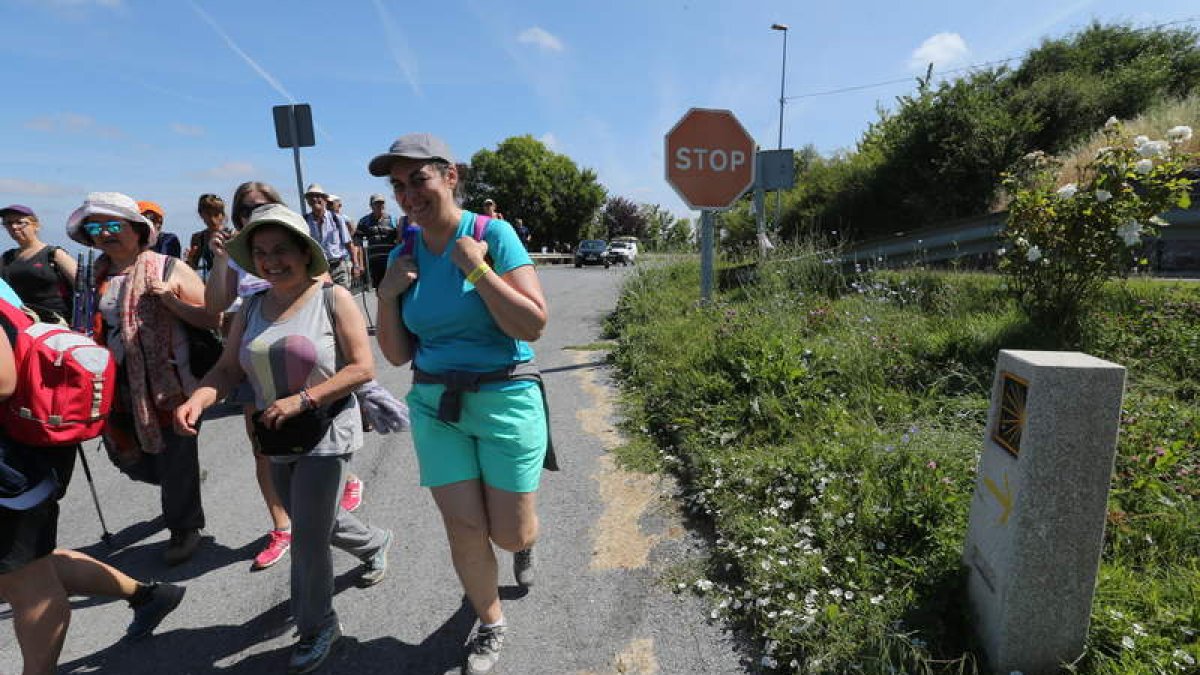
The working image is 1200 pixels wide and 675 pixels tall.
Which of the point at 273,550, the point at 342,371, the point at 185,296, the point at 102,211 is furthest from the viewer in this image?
the point at 273,550

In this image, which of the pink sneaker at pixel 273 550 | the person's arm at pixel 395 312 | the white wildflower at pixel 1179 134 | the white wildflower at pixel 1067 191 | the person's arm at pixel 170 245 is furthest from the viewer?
the person's arm at pixel 170 245

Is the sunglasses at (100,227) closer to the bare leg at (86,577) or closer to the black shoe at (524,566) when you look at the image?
the bare leg at (86,577)

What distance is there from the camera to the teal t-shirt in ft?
7.06

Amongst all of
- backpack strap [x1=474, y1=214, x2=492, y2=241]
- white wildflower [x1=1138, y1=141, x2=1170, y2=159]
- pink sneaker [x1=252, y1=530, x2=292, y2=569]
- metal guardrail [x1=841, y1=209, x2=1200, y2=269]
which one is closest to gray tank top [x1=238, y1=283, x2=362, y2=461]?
backpack strap [x1=474, y1=214, x2=492, y2=241]

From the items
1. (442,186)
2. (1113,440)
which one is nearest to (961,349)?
(1113,440)

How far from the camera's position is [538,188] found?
5291cm

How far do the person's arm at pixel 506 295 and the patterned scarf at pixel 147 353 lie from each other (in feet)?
6.45

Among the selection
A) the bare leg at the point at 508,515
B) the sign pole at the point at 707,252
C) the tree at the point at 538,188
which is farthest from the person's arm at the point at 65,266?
the tree at the point at 538,188

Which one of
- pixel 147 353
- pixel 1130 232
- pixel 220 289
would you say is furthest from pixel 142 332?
pixel 1130 232

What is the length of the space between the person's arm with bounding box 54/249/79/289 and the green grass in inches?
181

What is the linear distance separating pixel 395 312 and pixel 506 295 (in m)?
0.57

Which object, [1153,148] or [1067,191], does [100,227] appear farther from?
[1153,148]

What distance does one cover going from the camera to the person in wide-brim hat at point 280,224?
2229 millimetres

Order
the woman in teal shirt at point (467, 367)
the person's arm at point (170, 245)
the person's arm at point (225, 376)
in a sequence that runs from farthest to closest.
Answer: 1. the person's arm at point (170, 245)
2. the person's arm at point (225, 376)
3. the woman in teal shirt at point (467, 367)
